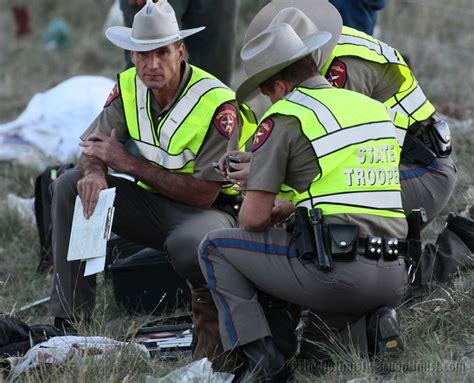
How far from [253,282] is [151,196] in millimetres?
1223

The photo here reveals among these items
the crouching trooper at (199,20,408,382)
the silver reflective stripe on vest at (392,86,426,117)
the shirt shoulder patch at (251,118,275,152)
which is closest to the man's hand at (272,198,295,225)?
the crouching trooper at (199,20,408,382)

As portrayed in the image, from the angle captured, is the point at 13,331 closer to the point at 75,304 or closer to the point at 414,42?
the point at 75,304

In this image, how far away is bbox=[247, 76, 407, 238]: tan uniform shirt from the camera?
13.2 ft

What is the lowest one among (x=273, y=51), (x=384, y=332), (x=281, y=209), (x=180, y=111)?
(x=384, y=332)

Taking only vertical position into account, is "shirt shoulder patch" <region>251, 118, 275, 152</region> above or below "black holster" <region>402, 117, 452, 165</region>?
above

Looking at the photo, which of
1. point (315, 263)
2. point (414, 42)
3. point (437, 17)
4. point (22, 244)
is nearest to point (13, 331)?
point (315, 263)

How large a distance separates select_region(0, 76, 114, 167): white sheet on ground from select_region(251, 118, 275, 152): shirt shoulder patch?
4.00 m

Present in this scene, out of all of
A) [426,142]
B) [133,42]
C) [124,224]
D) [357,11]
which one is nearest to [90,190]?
[124,224]

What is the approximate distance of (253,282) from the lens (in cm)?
419

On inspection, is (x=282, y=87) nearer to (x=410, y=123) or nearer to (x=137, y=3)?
Answer: (x=410, y=123)

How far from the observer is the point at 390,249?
161 inches

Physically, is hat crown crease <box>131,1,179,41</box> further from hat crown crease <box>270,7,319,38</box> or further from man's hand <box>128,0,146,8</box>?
man's hand <box>128,0,146,8</box>

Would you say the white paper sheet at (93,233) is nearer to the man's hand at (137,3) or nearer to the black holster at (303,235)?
the black holster at (303,235)

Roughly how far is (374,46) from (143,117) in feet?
3.82
